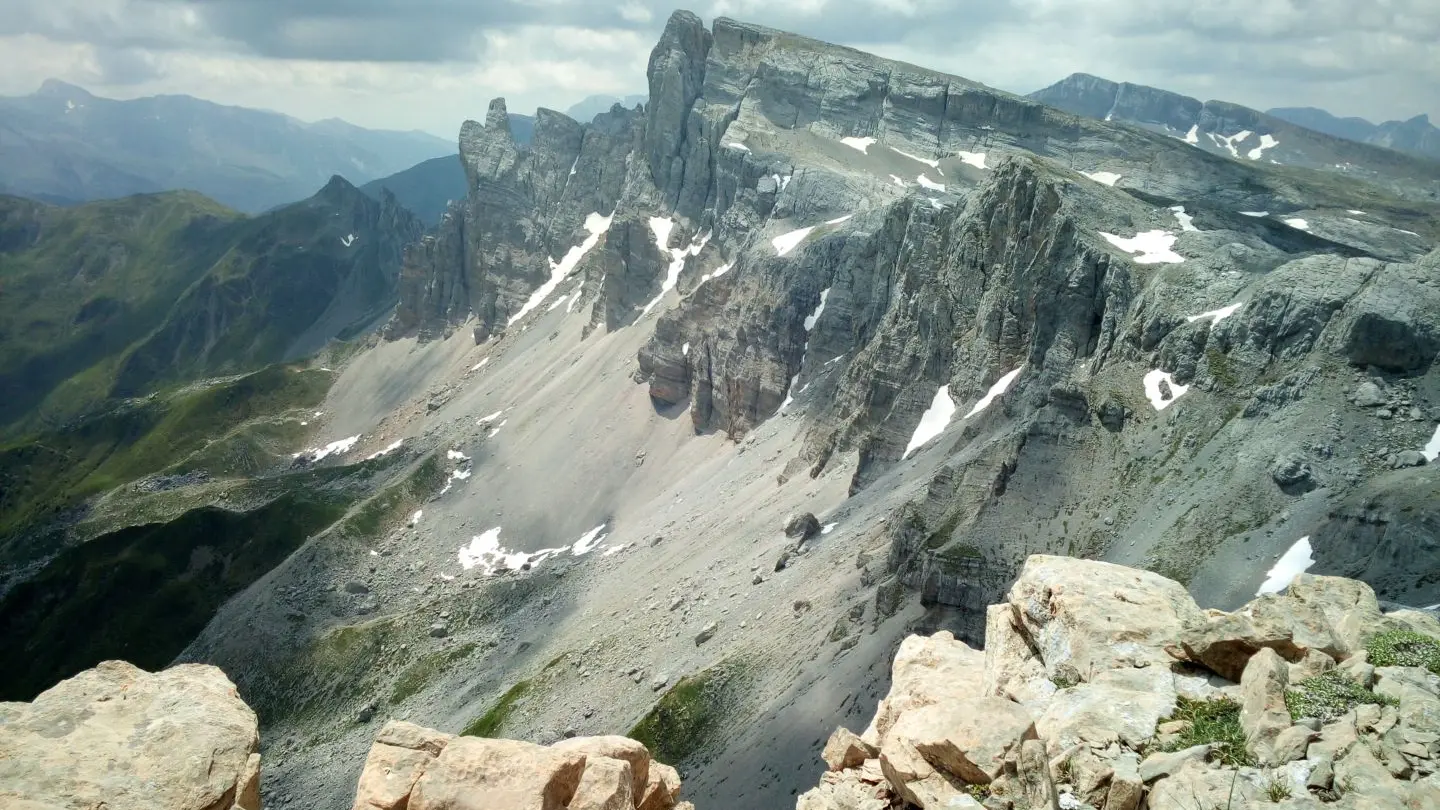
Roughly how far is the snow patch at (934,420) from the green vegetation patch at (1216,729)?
202 ft

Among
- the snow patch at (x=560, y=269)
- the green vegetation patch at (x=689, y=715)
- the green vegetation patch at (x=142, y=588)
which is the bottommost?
the green vegetation patch at (x=142, y=588)

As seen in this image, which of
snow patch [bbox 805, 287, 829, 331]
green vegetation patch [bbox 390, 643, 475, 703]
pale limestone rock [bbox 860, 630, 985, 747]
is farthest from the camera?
snow patch [bbox 805, 287, 829, 331]

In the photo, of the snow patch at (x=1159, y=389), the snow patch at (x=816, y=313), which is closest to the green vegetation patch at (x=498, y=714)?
the snow patch at (x=1159, y=389)

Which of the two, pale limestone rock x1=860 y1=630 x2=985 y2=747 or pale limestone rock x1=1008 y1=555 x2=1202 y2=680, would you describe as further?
pale limestone rock x1=860 y1=630 x2=985 y2=747

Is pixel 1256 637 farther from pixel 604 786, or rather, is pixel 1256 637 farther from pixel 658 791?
pixel 604 786

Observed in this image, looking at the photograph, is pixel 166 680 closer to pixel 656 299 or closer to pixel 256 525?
pixel 256 525

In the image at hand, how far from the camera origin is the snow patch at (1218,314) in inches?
2105

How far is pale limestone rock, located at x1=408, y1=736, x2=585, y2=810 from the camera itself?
14906mm

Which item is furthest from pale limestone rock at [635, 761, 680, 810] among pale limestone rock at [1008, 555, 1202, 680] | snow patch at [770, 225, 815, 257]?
snow patch at [770, 225, 815, 257]

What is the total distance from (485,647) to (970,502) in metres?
51.0

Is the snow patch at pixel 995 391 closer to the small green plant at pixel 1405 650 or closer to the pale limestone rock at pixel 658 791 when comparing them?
the small green plant at pixel 1405 650

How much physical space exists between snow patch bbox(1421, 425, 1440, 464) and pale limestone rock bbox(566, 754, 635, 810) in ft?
138

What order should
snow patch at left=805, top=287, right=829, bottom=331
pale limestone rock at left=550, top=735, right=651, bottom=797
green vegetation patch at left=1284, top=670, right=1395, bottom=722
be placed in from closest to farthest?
green vegetation patch at left=1284, top=670, right=1395, bottom=722 → pale limestone rock at left=550, top=735, right=651, bottom=797 → snow patch at left=805, top=287, right=829, bottom=331

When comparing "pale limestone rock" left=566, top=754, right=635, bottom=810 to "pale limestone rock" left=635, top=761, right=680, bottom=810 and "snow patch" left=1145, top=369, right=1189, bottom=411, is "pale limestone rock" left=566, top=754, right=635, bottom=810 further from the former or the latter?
"snow patch" left=1145, top=369, right=1189, bottom=411
